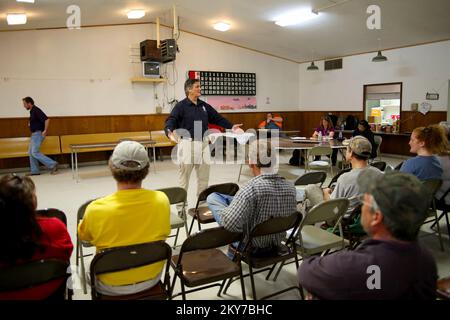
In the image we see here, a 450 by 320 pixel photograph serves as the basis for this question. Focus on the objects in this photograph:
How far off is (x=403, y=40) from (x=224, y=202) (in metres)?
7.76

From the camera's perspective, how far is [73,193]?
591 cm

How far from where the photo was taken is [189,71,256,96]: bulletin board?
33.3 ft

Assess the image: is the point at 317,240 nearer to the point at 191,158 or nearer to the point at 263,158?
the point at 263,158

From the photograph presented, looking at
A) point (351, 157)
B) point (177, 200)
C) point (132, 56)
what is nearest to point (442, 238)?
point (351, 157)

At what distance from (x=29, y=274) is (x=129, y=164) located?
733 mm

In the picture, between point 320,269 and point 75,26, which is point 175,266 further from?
point 75,26

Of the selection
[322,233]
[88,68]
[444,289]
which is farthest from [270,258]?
[88,68]

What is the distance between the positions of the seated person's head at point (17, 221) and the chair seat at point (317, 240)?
169 centimetres

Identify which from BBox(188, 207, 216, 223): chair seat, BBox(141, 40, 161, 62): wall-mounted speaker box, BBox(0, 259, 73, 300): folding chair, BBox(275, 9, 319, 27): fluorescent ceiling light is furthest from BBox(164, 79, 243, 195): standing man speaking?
BBox(141, 40, 161, 62): wall-mounted speaker box

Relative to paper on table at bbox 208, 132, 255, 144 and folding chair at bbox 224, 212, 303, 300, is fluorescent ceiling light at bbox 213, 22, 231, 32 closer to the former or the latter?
paper on table at bbox 208, 132, 255, 144

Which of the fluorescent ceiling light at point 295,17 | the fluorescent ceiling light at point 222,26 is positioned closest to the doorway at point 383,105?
the fluorescent ceiling light at point 295,17

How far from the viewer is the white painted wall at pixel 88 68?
7875 mm

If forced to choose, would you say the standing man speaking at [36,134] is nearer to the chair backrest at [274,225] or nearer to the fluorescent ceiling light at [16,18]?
the fluorescent ceiling light at [16,18]

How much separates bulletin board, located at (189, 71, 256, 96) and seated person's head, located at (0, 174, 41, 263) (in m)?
8.64
